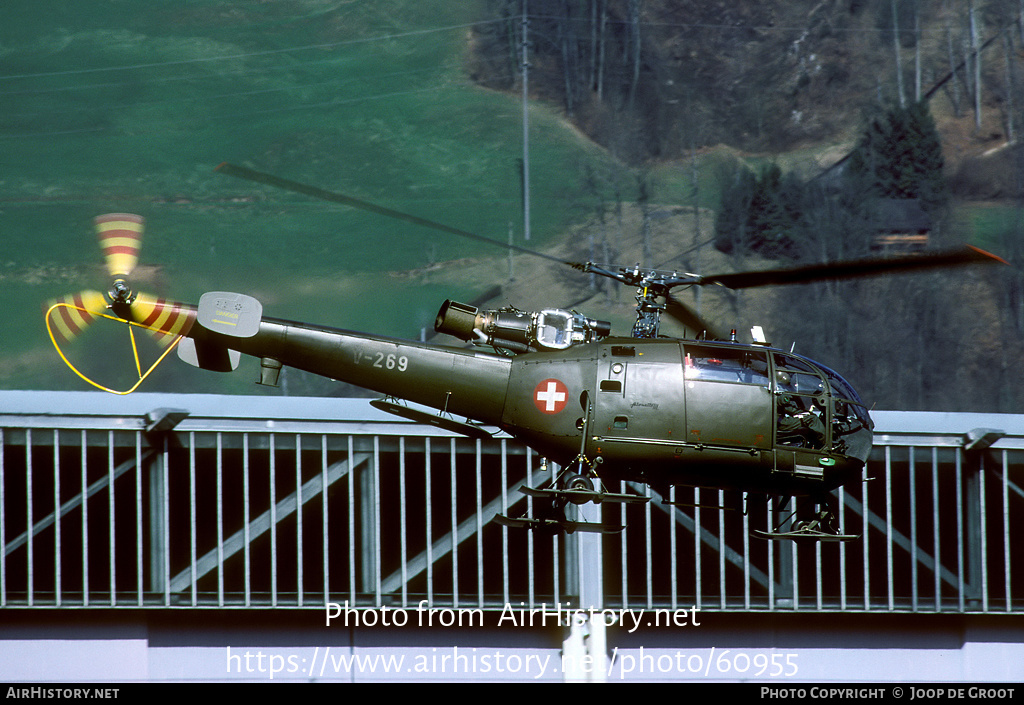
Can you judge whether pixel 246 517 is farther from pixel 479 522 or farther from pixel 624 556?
pixel 624 556

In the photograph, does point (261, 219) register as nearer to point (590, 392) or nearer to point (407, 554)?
point (407, 554)

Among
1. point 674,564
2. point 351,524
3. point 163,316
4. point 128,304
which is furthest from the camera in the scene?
point 674,564

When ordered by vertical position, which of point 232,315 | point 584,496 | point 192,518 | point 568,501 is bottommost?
point 192,518

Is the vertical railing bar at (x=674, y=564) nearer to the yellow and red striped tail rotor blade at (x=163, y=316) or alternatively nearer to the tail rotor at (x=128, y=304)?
the yellow and red striped tail rotor blade at (x=163, y=316)

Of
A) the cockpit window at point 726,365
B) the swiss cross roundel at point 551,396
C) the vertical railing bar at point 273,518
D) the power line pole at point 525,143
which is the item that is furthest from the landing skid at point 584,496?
the power line pole at point 525,143

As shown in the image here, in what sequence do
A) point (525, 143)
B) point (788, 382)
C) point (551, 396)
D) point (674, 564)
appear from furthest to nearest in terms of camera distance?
1. point (525, 143)
2. point (674, 564)
3. point (551, 396)
4. point (788, 382)

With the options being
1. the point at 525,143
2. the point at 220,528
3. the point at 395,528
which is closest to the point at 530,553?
the point at 395,528
